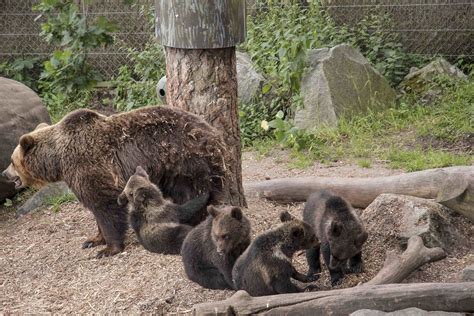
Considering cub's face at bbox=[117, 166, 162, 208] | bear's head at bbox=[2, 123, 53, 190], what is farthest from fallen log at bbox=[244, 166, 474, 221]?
bear's head at bbox=[2, 123, 53, 190]

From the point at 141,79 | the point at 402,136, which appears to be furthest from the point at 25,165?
the point at 141,79

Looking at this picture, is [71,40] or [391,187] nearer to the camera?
[391,187]

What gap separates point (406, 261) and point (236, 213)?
126 cm

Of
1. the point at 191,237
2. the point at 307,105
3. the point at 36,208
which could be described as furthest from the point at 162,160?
the point at 307,105

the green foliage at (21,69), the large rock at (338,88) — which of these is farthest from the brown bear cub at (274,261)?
the green foliage at (21,69)

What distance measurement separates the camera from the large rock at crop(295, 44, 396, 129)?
1126cm

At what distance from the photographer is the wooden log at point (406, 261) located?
18.7 feet

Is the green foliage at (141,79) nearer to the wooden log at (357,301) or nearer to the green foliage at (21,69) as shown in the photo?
the green foliage at (21,69)

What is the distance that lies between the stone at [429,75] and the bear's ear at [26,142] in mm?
6354

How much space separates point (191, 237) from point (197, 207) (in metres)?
0.81

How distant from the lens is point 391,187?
24.8 feet

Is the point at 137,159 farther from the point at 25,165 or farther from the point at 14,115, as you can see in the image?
the point at 14,115

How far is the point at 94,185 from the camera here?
7230mm

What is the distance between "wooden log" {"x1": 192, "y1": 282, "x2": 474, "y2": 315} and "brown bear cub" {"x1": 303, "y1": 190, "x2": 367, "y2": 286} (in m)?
0.69
